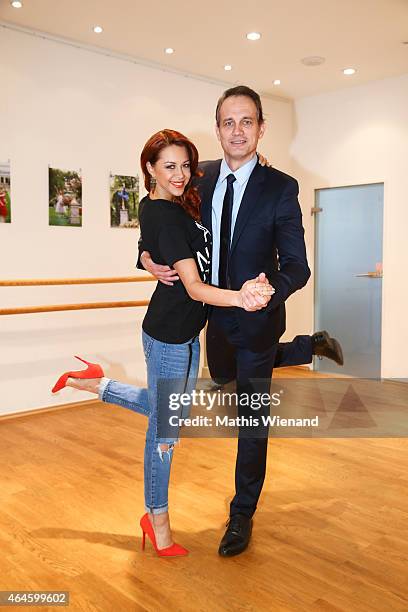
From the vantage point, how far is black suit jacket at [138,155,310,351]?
2334 mm

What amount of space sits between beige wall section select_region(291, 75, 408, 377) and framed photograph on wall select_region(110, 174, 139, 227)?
2.31 metres

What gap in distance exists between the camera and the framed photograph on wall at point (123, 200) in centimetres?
531

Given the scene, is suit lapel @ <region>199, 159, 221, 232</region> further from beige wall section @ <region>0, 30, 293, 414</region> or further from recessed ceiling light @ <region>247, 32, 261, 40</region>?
recessed ceiling light @ <region>247, 32, 261, 40</region>

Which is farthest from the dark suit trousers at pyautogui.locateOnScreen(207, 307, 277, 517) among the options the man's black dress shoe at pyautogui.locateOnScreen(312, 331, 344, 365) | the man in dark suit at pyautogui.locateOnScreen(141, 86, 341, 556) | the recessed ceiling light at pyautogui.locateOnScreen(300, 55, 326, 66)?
the recessed ceiling light at pyautogui.locateOnScreen(300, 55, 326, 66)

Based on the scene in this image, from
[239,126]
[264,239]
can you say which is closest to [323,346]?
[264,239]

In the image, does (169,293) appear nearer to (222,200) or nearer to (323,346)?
(222,200)

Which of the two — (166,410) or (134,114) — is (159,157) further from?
(134,114)

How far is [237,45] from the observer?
199 inches

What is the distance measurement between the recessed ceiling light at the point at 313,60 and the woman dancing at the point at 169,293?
3654 mm

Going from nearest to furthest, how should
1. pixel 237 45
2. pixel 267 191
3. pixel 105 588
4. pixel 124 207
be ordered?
pixel 105 588 < pixel 267 191 < pixel 237 45 < pixel 124 207

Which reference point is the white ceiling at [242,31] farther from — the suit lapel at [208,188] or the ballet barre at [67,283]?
the suit lapel at [208,188]

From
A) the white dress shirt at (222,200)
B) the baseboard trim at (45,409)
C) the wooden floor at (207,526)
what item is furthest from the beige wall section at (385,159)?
the white dress shirt at (222,200)

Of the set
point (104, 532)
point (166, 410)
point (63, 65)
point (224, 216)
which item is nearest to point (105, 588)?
point (104, 532)

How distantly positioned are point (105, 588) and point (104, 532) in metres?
0.47
